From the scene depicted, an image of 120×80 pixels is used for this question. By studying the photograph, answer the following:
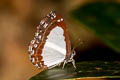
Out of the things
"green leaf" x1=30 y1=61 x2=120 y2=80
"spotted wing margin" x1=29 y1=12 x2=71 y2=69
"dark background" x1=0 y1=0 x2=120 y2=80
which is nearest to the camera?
"green leaf" x1=30 y1=61 x2=120 y2=80

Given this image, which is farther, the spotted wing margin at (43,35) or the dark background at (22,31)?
the dark background at (22,31)

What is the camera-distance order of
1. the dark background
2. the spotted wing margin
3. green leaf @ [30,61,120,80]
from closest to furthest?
green leaf @ [30,61,120,80] < the spotted wing margin < the dark background

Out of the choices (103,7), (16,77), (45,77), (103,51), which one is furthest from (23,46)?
(45,77)

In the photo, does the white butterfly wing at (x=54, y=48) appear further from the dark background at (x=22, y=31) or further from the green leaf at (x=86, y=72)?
the dark background at (x=22, y=31)

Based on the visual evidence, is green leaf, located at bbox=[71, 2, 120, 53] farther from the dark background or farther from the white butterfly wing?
the dark background

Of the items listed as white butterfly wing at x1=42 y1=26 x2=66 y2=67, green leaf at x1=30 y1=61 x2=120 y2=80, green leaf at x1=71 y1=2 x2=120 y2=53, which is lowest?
green leaf at x1=30 y1=61 x2=120 y2=80

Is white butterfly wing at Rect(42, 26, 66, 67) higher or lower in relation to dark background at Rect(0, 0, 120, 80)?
lower

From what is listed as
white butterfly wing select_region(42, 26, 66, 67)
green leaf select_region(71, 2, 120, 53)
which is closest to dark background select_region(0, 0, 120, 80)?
green leaf select_region(71, 2, 120, 53)

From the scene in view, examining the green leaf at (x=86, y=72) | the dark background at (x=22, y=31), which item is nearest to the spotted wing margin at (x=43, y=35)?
the green leaf at (x=86, y=72)
